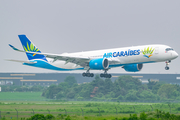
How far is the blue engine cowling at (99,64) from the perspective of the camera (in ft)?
184

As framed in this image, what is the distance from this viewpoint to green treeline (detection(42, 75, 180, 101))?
287 ft

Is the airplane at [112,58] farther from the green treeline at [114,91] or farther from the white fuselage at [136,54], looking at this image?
the green treeline at [114,91]

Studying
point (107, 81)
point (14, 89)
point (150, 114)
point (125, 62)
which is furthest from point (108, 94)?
point (150, 114)

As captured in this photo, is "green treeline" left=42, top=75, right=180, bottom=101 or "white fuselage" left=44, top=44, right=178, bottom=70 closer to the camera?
"white fuselage" left=44, top=44, right=178, bottom=70

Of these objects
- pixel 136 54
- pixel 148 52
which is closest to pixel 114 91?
pixel 136 54

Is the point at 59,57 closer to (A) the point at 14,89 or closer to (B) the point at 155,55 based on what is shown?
(B) the point at 155,55

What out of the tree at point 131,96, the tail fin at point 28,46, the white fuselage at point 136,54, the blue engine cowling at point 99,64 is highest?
the tail fin at point 28,46

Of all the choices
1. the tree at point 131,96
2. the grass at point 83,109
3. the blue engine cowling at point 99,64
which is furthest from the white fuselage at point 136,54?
the tree at point 131,96

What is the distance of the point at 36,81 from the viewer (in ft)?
462

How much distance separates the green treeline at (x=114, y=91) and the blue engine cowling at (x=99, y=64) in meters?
29.2

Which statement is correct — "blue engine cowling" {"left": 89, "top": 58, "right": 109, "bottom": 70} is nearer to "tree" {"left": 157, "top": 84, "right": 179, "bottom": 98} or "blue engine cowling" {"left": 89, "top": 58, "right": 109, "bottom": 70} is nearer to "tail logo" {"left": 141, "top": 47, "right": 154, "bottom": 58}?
"tail logo" {"left": 141, "top": 47, "right": 154, "bottom": 58}

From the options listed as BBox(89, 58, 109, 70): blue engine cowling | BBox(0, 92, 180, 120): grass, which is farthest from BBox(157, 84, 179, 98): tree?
BBox(89, 58, 109, 70): blue engine cowling

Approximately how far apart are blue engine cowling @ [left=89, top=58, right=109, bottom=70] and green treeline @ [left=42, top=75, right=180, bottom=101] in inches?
1151

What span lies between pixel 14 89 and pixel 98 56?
5211 cm
